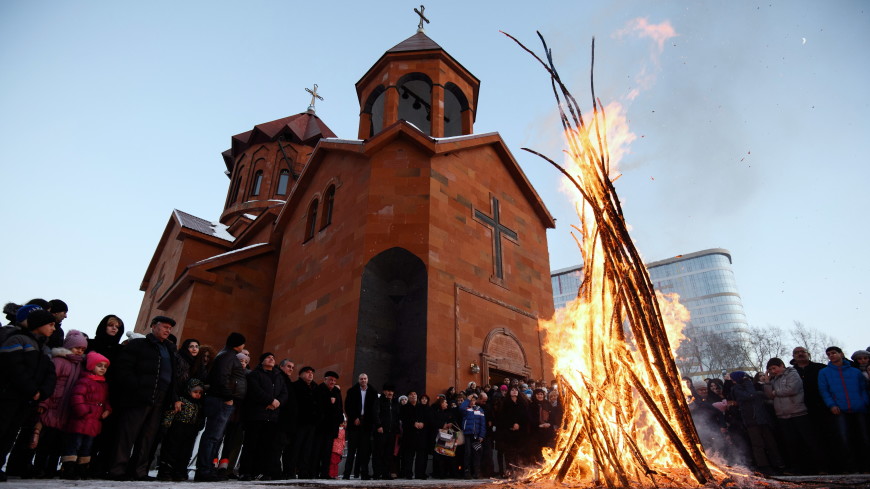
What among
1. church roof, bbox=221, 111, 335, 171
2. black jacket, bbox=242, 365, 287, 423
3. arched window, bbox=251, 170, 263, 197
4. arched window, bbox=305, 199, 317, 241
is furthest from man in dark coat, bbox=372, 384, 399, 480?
church roof, bbox=221, 111, 335, 171

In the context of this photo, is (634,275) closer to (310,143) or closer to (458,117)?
(458,117)

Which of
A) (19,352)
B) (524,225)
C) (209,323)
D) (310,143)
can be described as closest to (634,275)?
(19,352)

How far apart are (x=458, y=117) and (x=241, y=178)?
15535 mm

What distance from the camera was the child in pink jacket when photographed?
4617mm

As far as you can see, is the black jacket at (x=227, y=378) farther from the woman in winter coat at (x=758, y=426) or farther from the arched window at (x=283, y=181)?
the arched window at (x=283, y=181)

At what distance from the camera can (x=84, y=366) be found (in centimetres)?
491

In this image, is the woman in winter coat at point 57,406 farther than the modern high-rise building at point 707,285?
No

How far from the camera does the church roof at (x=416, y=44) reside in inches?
608

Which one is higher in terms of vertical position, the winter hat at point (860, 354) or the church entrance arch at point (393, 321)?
the church entrance arch at point (393, 321)

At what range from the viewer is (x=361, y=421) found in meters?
7.36

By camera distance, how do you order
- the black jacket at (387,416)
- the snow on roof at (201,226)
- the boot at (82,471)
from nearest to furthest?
1. the boot at (82,471)
2. the black jacket at (387,416)
3. the snow on roof at (201,226)

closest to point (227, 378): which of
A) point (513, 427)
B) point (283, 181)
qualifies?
point (513, 427)

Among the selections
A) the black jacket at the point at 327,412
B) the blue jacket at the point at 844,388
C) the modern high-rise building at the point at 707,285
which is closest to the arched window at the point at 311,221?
the black jacket at the point at 327,412

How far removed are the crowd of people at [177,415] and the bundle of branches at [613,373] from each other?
362 cm
